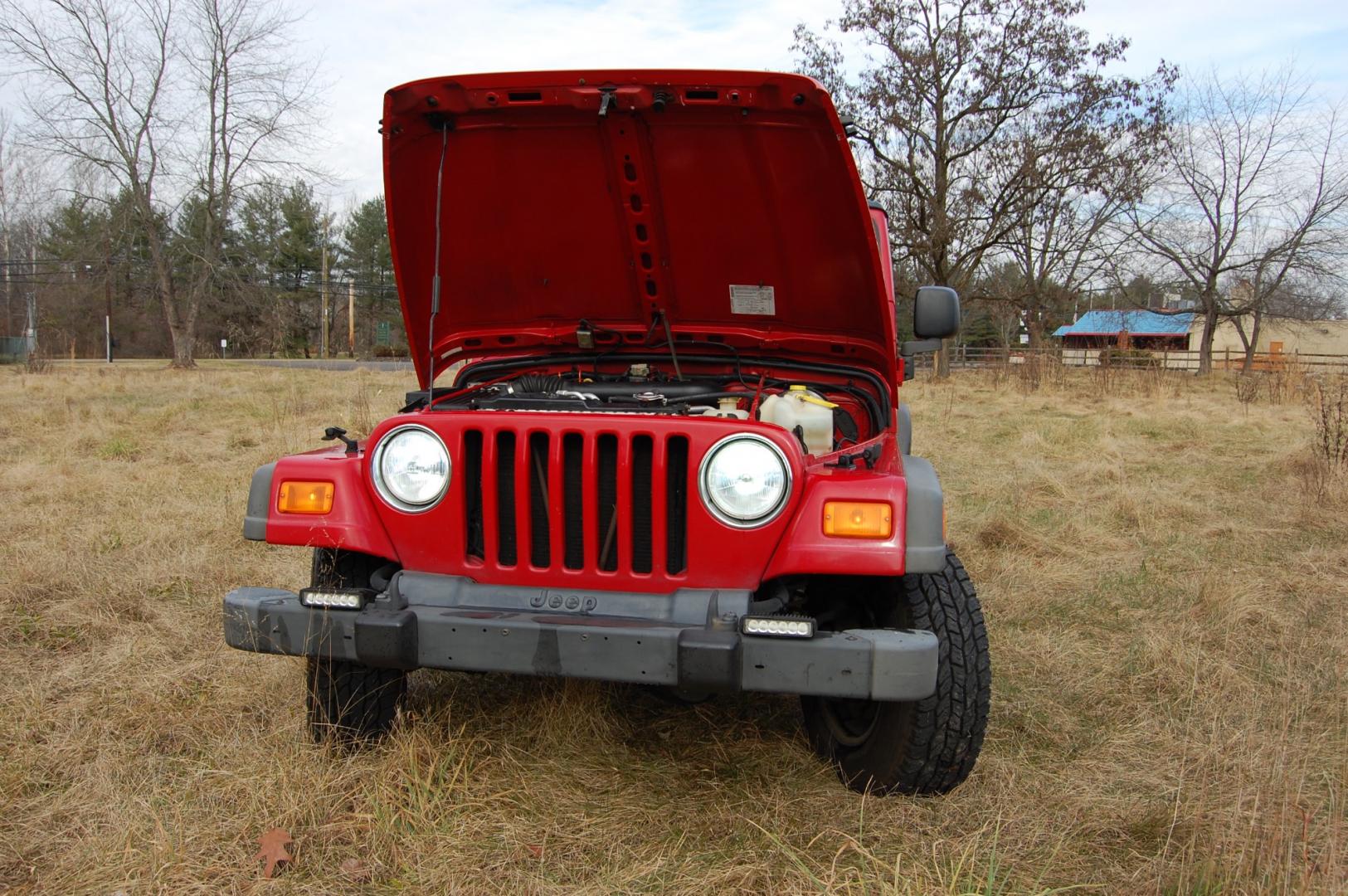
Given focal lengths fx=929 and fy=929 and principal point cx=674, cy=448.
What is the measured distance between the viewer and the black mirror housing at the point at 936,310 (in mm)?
3281

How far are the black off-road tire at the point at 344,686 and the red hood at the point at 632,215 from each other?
98 cm

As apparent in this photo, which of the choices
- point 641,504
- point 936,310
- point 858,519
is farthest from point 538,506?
point 936,310

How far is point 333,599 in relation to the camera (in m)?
2.27

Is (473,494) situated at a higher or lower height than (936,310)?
lower

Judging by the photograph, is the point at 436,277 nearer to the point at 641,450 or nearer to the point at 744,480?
the point at 641,450

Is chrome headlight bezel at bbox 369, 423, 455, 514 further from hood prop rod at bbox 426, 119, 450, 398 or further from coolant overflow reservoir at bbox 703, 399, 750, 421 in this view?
coolant overflow reservoir at bbox 703, 399, 750, 421

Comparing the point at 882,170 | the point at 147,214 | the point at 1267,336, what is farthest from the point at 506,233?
the point at 1267,336

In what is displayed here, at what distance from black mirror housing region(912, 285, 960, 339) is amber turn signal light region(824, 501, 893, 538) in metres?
1.31

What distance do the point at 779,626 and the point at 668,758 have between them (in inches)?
35.4

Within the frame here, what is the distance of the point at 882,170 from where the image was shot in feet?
68.7

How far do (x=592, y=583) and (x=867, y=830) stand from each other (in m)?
0.94

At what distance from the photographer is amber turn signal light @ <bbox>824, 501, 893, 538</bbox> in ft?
7.04

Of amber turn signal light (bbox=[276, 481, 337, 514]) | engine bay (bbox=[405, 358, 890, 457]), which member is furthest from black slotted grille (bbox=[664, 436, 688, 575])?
amber turn signal light (bbox=[276, 481, 337, 514])

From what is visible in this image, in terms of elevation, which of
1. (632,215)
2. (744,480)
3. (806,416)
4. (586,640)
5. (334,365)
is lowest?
(586,640)
